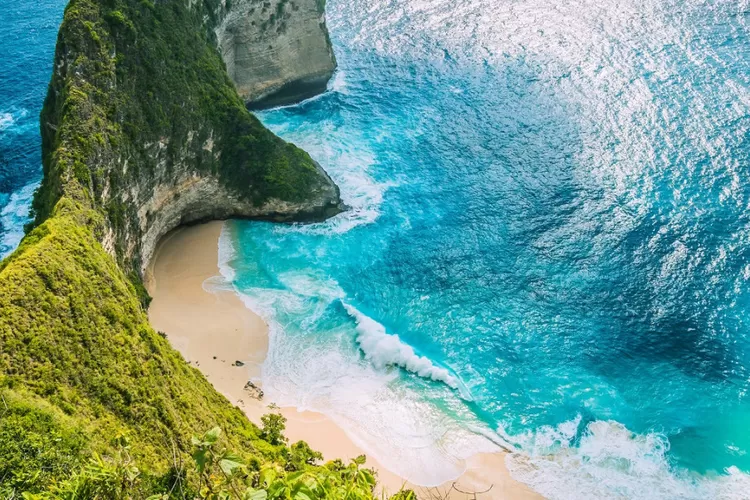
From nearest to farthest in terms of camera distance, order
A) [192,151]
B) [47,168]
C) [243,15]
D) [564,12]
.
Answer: [47,168], [192,151], [243,15], [564,12]

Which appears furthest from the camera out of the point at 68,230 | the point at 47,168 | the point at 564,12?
the point at 564,12

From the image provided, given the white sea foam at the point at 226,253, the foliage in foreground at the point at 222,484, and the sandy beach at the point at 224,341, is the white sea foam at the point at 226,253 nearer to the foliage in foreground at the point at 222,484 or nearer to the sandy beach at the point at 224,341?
the sandy beach at the point at 224,341

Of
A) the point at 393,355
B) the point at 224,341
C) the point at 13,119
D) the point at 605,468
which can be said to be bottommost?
the point at 605,468

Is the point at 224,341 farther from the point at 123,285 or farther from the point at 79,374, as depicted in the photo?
the point at 79,374

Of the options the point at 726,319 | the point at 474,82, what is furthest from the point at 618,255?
the point at 474,82

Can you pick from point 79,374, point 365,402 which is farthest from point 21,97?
point 365,402

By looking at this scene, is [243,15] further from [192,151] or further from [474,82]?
[474,82]

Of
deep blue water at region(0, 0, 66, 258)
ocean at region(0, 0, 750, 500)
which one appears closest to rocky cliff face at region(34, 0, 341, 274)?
ocean at region(0, 0, 750, 500)
